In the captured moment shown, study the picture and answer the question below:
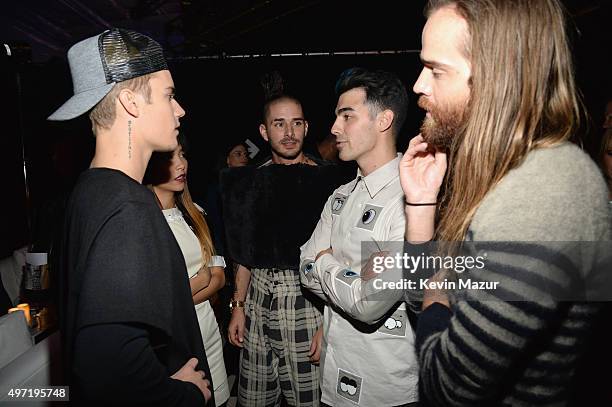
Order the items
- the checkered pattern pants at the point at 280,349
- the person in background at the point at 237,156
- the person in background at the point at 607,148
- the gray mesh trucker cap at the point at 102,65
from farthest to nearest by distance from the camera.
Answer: the person in background at the point at 237,156
the person in background at the point at 607,148
the checkered pattern pants at the point at 280,349
the gray mesh trucker cap at the point at 102,65

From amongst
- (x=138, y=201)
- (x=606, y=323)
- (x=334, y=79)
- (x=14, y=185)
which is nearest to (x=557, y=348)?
(x=606, y=323)

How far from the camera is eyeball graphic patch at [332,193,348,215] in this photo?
94.6 inches

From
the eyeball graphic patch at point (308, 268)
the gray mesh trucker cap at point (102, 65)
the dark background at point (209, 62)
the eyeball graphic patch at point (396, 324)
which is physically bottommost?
the eyeball graphic patch at point (396, 324)

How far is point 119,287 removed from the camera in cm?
115

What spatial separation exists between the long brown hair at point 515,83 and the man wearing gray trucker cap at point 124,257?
38.2 inches

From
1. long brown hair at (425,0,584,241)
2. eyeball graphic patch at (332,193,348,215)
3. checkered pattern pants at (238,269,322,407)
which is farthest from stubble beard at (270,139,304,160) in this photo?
long brown hair at (425,0,584,241)

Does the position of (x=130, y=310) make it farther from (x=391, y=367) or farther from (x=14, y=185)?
(x=14, y=185)

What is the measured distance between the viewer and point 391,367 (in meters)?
1.87

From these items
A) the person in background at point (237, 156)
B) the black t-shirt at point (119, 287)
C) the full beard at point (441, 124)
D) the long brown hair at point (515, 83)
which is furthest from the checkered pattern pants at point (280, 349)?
the person in background at point (237, 156)

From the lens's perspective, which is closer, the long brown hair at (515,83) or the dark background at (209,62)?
the long brown hair at (515,83)

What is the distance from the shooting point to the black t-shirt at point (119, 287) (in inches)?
44.6

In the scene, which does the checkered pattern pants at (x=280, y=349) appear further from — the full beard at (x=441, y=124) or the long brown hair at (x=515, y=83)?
the long brown hair at (x=515, y=83)

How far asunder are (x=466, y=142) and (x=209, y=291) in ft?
5.90

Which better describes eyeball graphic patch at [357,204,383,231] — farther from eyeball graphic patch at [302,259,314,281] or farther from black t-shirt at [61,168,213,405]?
black t-shirt at [61,168,213,405]
